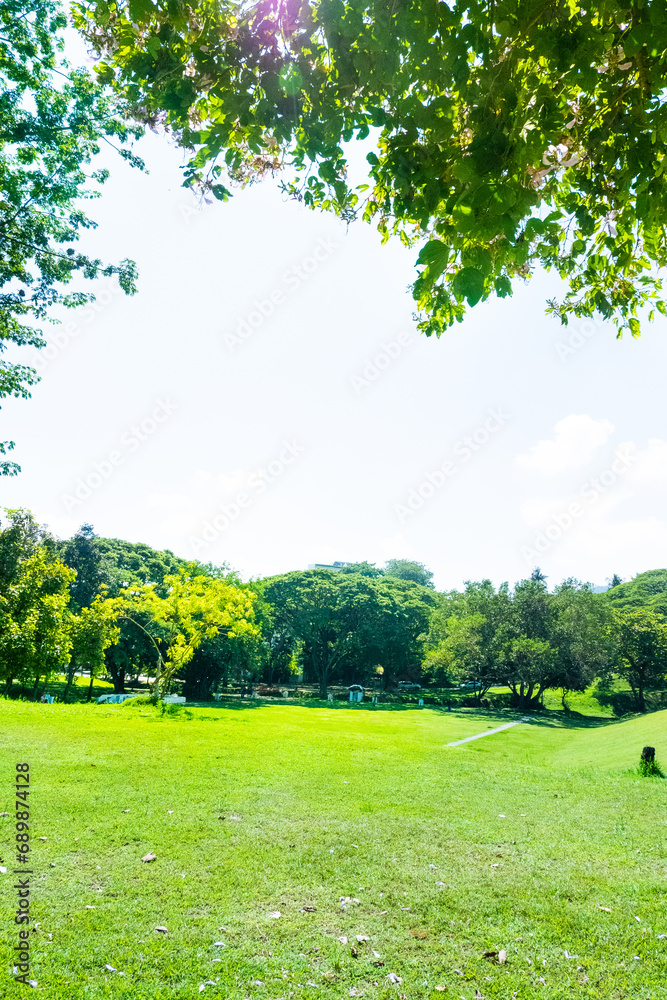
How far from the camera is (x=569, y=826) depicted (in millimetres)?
6836

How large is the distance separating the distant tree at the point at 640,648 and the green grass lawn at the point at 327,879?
75.5ft

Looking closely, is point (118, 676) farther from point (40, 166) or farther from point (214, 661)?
point (40, 166)

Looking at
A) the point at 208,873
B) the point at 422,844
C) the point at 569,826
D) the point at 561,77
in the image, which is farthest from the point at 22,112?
the point at 569,826

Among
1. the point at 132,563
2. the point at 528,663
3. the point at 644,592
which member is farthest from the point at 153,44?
the point at 644,592

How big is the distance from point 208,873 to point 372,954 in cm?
179

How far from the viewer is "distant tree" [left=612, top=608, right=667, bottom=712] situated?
2925cm

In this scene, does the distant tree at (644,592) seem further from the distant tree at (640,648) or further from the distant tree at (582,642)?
the distant tree at (582,642)

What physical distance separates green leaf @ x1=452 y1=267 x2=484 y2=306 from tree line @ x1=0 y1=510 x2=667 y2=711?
1514 centimetres

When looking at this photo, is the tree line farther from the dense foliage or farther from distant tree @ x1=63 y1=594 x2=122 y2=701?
the dense foliage

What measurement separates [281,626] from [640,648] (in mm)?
23056

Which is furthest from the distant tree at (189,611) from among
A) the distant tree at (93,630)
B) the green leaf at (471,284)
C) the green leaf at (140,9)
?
the green leaf at (471,284)

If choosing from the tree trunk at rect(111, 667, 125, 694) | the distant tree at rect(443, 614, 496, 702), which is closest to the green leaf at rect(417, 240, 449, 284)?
the distant tree at rect(443, 614, 496, 702)

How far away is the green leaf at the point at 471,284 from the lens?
2.35m

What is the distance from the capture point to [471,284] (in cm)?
235
